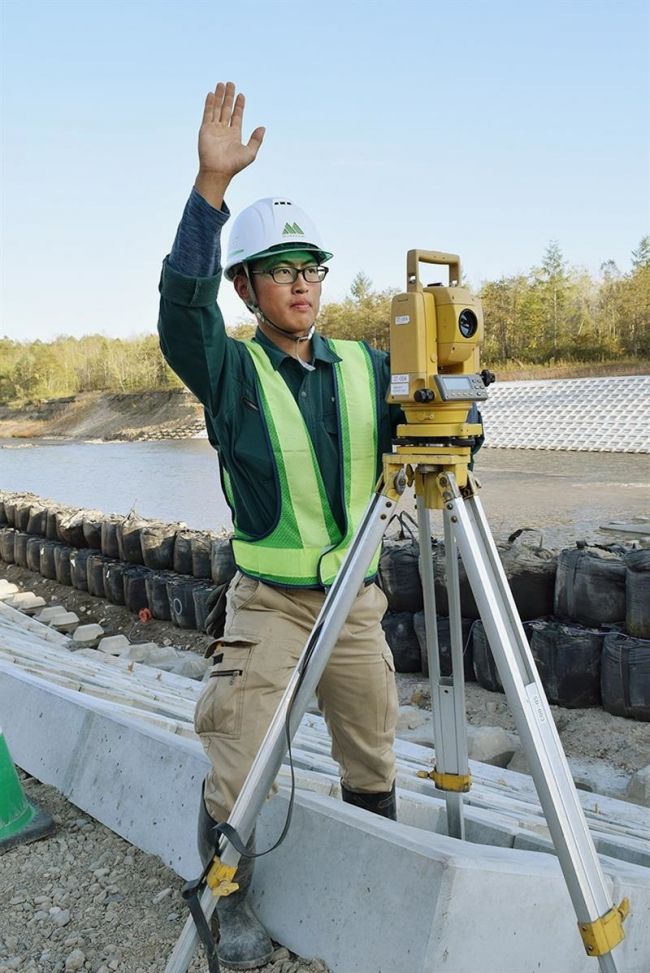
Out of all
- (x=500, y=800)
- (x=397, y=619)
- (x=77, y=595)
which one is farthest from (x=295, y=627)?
(x=77, y=595)

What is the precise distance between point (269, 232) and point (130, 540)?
7.31m

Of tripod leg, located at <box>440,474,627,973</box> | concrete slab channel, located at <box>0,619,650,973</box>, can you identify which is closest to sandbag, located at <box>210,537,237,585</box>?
concrete slab channel, located at <box>0,619,650,973</box>

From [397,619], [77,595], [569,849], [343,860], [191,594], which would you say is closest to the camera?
[569,849]

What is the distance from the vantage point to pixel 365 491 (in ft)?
8.26

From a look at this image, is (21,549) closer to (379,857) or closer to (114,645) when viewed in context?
(114,645)

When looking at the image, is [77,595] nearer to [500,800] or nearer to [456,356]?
[500,800]

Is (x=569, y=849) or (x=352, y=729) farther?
(x=352, y=729)

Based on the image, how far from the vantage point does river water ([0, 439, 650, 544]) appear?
46.0 ft

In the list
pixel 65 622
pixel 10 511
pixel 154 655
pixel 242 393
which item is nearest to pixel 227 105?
pixel 242 393

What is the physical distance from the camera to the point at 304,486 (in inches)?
95.3

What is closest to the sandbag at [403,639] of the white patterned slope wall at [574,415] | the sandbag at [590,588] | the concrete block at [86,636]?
the sandbag at [590,588]

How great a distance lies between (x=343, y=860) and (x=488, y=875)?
417mm

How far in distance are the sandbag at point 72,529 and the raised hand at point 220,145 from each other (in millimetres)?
8917

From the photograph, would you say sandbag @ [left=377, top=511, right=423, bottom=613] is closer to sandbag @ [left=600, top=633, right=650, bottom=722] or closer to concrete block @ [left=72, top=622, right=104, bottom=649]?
sandbag @ [left=600, top=633, right=650, bottom=722]
